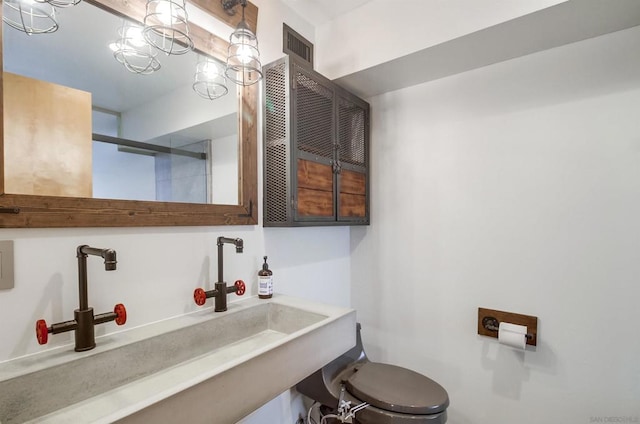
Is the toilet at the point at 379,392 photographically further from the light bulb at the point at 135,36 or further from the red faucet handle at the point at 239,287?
the light bulb at the point at 135,36

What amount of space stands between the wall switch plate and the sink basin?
0.71ft

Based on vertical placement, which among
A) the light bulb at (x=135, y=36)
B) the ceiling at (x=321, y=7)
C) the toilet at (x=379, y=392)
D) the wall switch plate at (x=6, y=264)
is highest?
the ceiling at (x=321, y=7)

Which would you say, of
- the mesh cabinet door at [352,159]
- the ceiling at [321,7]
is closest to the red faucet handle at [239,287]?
the mesh cabinet door at [352,159]

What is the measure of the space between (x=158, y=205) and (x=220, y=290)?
427 mm

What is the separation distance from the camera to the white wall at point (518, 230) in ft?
4.48

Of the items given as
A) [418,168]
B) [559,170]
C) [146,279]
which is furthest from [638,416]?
[146,279]

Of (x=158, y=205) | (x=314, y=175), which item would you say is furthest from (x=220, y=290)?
(x=314, y=175)

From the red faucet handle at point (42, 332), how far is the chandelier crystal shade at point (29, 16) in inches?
33.8

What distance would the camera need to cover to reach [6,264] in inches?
31.8

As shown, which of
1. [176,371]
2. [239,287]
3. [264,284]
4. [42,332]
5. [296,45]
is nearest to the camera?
[42,332]

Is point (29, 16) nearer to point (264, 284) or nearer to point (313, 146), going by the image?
point (313, 146)

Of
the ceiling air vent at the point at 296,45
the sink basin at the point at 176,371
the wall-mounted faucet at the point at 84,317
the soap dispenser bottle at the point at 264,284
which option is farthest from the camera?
the ceiling air vent at the point at 296,45

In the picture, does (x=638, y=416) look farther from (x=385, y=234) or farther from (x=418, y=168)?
(x=418, y=168)

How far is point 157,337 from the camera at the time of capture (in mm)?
1012
